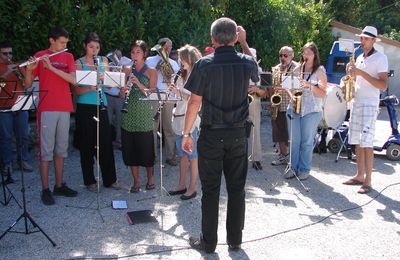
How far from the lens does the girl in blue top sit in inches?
216

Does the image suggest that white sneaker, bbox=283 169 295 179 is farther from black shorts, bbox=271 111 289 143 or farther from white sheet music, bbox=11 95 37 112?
white sheet music, bbox=11 95 37 112

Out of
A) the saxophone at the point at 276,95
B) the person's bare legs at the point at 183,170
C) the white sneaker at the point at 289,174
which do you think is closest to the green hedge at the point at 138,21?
the saxophone at the point at 276,95

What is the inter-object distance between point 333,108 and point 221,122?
170 inches

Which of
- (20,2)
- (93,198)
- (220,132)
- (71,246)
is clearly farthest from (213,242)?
(20,2)

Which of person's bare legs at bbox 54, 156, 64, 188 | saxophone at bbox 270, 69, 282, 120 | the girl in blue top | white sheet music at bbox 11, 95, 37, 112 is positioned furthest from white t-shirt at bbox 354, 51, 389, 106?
white sheet music at bbox 11, 95, 37, 112

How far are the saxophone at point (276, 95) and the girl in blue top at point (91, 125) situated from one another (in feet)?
7.69

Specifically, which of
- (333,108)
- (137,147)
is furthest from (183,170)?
(333,108)

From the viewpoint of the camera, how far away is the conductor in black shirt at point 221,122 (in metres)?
3.80

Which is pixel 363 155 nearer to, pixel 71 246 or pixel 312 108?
pixel 312 108

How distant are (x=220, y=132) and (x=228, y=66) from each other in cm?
59

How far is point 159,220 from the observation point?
492 cm

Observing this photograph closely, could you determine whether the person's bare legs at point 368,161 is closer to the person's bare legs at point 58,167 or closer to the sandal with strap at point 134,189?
the sandal with strap at point 134,189

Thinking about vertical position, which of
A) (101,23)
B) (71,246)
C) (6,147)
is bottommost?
(71,246)

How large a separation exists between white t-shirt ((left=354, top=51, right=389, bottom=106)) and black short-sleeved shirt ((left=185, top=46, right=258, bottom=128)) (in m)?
2.44
